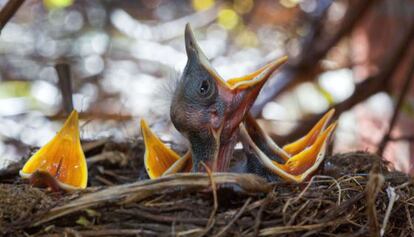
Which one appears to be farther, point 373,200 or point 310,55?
point 310,55

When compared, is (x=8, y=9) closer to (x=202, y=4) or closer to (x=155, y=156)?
(x=155, y=156)

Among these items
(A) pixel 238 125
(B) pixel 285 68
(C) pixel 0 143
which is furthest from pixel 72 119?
(B) pixel 285 68

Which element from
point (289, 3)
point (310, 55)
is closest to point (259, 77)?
point (310, 55)

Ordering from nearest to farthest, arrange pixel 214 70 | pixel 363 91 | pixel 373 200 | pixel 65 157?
1. pixel 373 200
2. pixel 214 70
3. pixel 65 157
4. pixel 363 91

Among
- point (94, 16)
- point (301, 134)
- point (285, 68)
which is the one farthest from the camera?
point (94, 16)

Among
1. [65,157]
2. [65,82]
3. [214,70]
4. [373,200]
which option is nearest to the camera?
[373,200]

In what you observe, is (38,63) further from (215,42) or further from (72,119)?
(72,119)
